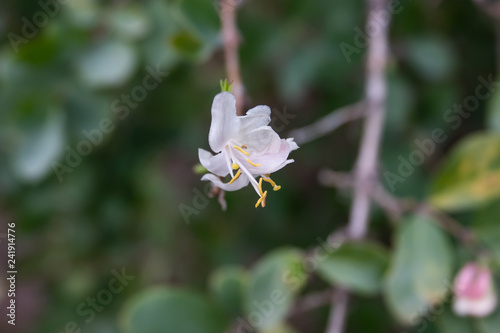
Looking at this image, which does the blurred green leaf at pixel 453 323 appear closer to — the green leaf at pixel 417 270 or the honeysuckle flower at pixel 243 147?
the green leaf at pixel 417 270

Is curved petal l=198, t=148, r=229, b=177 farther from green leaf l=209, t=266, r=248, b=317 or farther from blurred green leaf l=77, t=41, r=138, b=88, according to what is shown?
blurred green leaf l=77, t=41, r=138, b=88

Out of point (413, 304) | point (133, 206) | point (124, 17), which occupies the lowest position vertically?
point (413, 304)

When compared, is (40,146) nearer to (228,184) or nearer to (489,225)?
(228,184)

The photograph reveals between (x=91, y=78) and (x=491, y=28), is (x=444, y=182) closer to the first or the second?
(x=491, y=28)

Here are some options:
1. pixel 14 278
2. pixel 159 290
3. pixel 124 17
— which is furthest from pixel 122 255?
Result: pixel 124 17

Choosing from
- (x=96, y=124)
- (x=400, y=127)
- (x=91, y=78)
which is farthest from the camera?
(x=400, y=127)

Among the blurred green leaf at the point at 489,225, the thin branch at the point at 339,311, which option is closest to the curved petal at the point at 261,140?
the thin branch at the point at 339,311

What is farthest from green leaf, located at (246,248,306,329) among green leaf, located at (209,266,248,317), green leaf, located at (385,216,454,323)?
green leaf, located at (385,216,454,323)
